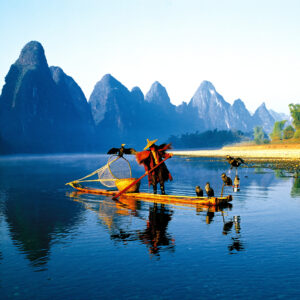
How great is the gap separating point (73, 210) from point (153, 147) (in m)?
4.97

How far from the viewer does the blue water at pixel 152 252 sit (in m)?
8.20

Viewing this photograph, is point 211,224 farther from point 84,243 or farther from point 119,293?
point 119,293

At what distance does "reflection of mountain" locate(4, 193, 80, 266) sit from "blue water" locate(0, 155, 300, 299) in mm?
37

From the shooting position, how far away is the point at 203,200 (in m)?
17.7

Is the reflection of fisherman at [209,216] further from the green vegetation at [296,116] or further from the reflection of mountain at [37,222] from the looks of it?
the green vegetation at [296,116]

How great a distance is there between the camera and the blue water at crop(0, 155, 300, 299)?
820 cm

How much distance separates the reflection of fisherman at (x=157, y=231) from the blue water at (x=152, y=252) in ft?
0.10

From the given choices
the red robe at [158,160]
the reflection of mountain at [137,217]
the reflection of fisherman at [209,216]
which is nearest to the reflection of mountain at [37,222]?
the reflection of mountain at [137,217]

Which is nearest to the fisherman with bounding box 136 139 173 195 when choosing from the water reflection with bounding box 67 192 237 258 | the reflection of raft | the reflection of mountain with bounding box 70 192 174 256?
the reflection of raft

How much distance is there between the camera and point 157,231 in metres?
13.3

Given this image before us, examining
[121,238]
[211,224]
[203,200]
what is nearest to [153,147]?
[203,200]

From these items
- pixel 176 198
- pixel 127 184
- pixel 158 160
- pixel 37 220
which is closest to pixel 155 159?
pixel 158 160

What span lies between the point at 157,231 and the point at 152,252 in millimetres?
2616

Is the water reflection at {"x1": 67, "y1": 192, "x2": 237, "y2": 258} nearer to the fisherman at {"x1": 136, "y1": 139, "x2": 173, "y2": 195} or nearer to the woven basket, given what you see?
the woven basket
